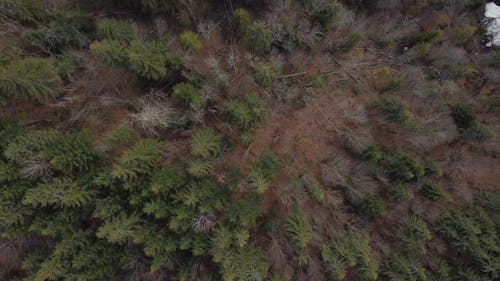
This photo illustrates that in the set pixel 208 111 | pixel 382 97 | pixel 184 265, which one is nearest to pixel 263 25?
pixel 208 111

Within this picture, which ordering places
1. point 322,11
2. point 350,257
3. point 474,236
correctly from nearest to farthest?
1. point 350,257
2. point 474,236
3. point 322,11

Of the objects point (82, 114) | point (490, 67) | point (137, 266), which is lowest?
point (137, 266)

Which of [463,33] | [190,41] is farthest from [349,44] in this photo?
[190,41]

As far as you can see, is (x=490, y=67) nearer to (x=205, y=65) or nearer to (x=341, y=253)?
(x=341, y=253)

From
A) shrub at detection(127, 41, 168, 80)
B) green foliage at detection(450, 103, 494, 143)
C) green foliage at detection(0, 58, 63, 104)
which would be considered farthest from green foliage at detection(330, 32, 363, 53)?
green foliage at detection(0, 58, 63, 104)

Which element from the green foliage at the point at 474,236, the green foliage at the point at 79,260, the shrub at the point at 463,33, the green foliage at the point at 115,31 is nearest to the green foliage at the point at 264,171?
the green foliage at the point at 79,260

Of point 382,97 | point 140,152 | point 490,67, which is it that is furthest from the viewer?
point 490,67

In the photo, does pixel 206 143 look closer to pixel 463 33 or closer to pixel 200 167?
pixel 200 167

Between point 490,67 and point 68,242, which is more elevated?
point 490,67
